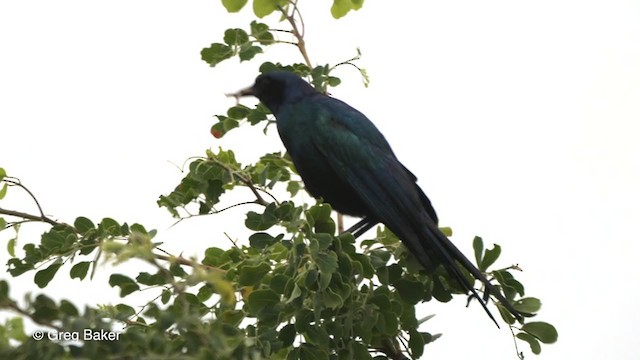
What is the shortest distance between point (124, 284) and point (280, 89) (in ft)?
4.98

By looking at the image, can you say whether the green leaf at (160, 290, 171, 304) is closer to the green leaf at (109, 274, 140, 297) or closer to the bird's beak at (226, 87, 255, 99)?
the green leaf at (109, 274, 140, 297)

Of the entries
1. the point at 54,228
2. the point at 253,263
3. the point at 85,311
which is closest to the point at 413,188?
the point at 253,263

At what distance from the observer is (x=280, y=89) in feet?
17.1

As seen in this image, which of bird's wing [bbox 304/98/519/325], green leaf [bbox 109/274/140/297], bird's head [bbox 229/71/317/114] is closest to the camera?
green leaf [bbox 109/274/140/297]

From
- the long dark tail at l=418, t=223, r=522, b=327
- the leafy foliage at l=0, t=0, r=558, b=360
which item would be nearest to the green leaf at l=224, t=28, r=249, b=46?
the leafy foliage at l=0, t=0, r=558, b=360

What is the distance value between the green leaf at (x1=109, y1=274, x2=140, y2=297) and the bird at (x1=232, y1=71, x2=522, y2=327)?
106 centimetres

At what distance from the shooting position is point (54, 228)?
399cm

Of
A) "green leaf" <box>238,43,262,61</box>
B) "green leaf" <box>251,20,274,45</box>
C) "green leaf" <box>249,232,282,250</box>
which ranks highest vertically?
"green leaf" <box>251,20,274,45</box>

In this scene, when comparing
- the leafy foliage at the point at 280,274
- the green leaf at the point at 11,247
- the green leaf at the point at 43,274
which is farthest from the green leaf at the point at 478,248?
the green leaf at the point at 11,247

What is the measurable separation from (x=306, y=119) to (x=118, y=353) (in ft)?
8.74

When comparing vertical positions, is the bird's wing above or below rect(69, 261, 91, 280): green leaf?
above

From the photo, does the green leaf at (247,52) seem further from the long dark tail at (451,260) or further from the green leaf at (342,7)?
the long dark tail at (451,260)

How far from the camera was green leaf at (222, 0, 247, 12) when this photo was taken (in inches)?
184

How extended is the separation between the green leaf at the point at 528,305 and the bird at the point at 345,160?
1.38 feet
